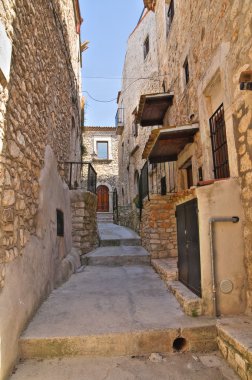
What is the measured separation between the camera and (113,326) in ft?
9.91

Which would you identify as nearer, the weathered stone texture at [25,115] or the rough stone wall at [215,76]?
the weathered stone texture at [25,115]

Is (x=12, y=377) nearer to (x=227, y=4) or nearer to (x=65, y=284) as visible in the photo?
(x=65, y=284)

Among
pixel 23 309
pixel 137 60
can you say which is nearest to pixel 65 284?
pixel 23 309

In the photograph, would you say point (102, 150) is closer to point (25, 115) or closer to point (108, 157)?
point (108, 157)

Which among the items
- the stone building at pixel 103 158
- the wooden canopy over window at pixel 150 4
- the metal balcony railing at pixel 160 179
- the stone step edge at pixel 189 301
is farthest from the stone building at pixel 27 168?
the stone building at pixel 103 158

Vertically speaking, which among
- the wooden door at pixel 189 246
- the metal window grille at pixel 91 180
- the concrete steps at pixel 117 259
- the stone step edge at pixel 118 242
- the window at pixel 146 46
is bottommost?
the concrete steps at pixel 117 259

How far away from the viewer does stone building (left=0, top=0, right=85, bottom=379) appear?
262 centimetres

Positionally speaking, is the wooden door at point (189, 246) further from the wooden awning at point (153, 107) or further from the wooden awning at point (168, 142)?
the wooden awning at point (153, 107)

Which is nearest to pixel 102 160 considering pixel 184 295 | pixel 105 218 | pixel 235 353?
pixel 105 218

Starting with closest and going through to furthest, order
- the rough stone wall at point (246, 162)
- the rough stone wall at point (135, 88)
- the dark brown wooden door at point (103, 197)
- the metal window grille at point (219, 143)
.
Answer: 1. the rough stone wall at point (246, 162)
2. the metal window grille at point (219, 143)
3. the rough stone wall at point (135, 88)
4. the dark brown wooden door at point (103, 197)

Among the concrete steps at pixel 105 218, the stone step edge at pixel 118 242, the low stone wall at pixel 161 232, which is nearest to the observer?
the low stone wall at pixel 161 232

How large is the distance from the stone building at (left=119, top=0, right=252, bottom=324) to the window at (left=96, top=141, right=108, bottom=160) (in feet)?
47.9

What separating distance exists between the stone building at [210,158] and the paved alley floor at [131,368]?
0.68 metres

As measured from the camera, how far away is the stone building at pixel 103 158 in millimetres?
21484
